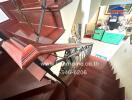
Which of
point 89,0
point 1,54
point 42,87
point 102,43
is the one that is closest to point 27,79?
point 42,87

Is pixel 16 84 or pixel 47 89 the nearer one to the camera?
pixel 16 84

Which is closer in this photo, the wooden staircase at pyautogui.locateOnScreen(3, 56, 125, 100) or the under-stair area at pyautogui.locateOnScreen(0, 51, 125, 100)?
the under-stair area at pyautogui.locateOnScreen(0, 51, 125, 100)

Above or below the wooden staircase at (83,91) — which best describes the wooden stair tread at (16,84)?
above

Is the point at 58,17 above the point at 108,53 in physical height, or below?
above

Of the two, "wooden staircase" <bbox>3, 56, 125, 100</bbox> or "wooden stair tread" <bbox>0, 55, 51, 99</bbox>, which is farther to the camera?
"wooden staircase" <bbox>3, 56, 125, 100</bbox>

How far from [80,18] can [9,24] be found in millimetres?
1839

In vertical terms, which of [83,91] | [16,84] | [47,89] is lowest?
[83,91]

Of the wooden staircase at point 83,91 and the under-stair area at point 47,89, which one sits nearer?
the under-stair area at point 47,89

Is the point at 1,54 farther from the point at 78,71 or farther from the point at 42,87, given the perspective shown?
the point at 78,71

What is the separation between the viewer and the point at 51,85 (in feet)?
5.98

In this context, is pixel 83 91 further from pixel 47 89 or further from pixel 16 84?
pixel 16 84

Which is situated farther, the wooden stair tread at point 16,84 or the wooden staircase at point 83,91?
the wooden staircase at point 83,91

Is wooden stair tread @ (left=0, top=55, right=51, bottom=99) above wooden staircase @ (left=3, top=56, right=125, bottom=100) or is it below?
above

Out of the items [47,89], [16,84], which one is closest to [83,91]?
[47,89]
